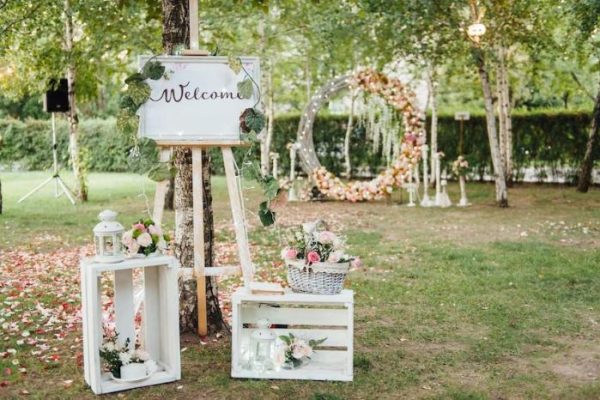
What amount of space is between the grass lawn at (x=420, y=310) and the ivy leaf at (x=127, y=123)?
1.53 metres

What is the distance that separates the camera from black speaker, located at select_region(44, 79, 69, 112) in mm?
13695

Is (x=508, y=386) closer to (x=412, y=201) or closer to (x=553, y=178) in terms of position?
(x=412, y=201)

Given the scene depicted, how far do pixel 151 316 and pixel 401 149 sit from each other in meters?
9.37

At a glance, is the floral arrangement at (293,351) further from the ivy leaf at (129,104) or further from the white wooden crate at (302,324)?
the ivy leaf at (129,104)

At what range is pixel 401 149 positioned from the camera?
1322cm

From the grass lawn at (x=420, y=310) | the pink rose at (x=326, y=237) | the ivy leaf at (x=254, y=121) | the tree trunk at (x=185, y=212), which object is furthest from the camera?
the tree trunk at (x=185, y=212)

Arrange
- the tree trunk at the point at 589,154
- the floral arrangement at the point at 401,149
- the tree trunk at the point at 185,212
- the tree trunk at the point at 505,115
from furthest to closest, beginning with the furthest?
the tree trunk at the point at 505,115, the tree trunk at the point at 589,154, the floral arrangement at the point at 401,149, the tree trunk at the point at 185,212

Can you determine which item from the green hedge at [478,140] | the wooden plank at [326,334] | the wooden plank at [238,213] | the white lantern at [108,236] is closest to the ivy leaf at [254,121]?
the wooden plank at [238,213]

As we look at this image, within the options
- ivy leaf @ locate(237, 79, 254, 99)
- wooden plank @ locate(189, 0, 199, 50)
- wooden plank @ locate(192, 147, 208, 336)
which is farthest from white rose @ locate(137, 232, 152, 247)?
wooden plank @ locate(189, 0, 199, 50)

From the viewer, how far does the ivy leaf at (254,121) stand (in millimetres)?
4492

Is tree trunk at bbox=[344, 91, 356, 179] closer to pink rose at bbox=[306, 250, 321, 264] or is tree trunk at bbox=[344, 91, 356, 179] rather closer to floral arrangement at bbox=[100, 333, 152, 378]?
pink rose at bbox=[306, 250, 321, 264]

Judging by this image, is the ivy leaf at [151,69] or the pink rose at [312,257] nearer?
the pink rose at [312,257]

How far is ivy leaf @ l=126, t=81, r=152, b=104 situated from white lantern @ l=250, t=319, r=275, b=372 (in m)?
1.60

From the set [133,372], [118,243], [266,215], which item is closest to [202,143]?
[266,215]
